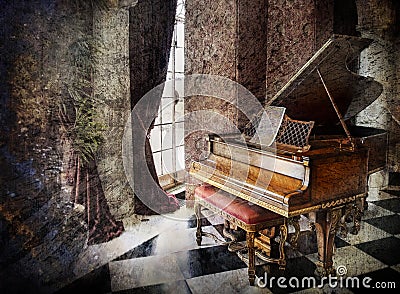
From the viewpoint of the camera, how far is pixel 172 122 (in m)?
5.24

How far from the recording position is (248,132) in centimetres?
329

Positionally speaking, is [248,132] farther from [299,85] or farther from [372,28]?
[372,28]

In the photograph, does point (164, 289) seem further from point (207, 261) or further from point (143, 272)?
point (207, 261)

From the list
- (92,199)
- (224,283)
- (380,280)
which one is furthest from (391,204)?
(92,199)

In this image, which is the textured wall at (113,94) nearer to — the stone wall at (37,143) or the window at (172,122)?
the stone wall at (37,143)

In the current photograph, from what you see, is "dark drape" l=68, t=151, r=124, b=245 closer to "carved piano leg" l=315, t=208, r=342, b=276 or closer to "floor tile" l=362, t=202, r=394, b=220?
"carved piano leg" l=315, t=208, r=342, b=276

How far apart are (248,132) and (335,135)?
0.86m

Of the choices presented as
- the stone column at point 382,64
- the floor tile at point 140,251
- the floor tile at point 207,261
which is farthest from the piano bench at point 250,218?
the stone column at point 382,64

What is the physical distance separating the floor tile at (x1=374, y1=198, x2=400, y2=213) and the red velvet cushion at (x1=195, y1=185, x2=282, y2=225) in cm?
245

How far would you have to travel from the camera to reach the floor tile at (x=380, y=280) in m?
2.79

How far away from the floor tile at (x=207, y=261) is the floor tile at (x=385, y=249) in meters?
1.17

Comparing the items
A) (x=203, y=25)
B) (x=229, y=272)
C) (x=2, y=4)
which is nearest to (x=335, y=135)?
(x=229, y=272)

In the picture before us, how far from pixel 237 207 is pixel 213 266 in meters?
0.61

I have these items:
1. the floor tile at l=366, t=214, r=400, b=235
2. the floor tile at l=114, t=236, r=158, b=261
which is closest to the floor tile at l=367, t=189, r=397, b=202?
the floor tile at l=366, t=214, r=400, b=235
